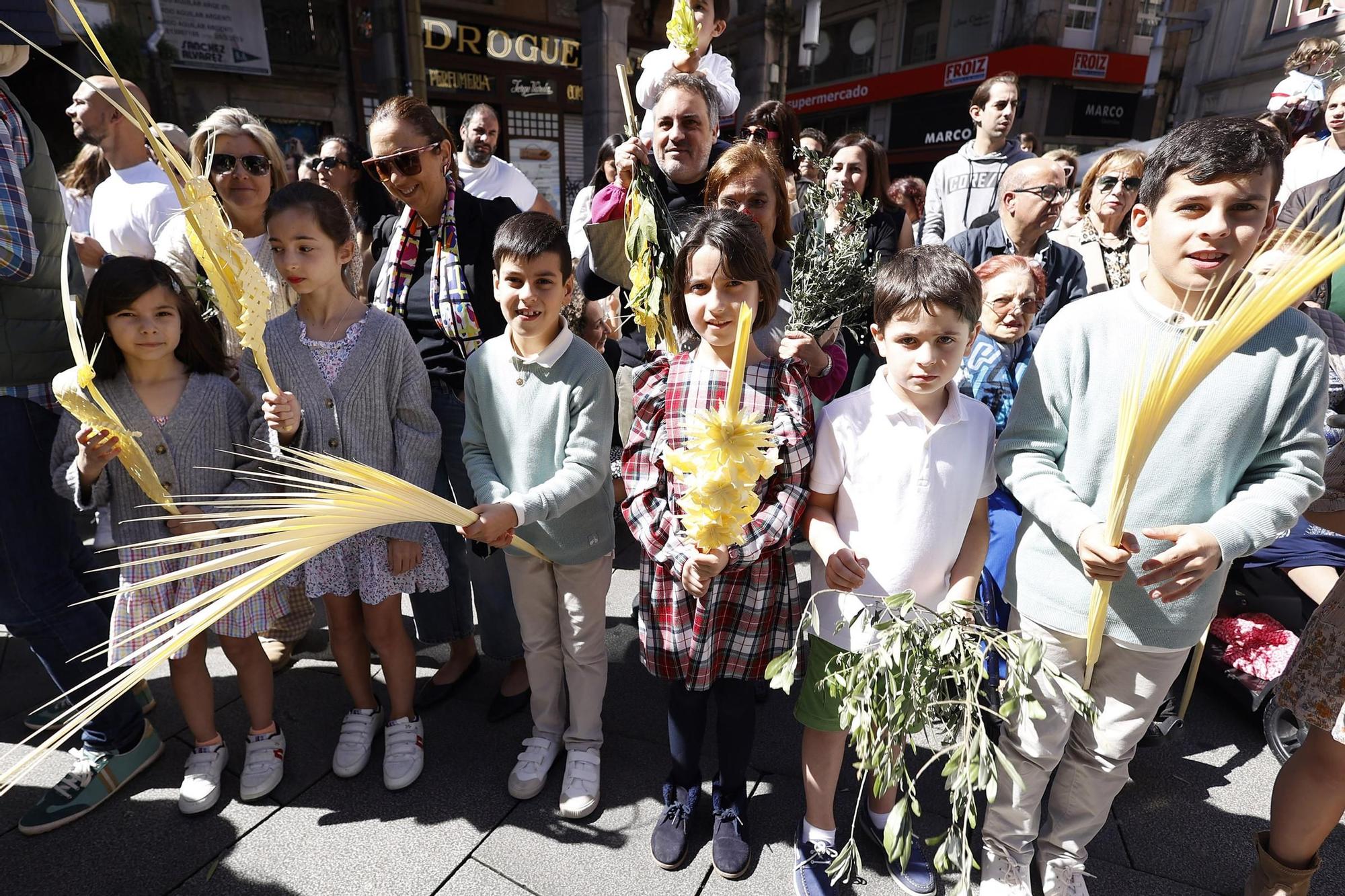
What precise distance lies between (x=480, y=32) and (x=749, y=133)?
34.5 feet

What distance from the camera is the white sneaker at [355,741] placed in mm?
2375

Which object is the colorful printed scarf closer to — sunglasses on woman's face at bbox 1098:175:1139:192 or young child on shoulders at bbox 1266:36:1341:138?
sunglasses on woman's face at bbox 1098:175:1139:192

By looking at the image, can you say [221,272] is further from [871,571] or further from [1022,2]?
[1022,2]

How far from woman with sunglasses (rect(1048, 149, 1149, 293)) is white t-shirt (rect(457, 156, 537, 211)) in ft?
10.2

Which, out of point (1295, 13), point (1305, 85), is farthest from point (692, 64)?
point (1295, 13)

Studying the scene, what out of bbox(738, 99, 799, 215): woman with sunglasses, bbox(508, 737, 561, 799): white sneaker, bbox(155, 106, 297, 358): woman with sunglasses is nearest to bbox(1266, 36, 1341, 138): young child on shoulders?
bbox(738, 99, 799, 215): woman with sunglasses

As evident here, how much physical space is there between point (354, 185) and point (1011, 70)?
58.1 ft

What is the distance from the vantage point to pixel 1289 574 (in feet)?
8.94

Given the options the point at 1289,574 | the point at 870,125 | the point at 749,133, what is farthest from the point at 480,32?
the point at 1289,574

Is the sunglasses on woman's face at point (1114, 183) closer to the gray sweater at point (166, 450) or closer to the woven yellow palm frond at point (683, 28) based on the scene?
the woven yellow palm frond at point (683, 28)

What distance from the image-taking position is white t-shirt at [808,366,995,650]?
1740 millimetres

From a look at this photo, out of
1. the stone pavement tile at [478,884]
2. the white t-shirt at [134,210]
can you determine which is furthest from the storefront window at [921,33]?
the stone pavement tile at [478,884]

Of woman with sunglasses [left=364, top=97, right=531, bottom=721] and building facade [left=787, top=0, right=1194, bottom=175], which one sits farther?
building facade [left=787, top=0, right=1194, bottom=175]

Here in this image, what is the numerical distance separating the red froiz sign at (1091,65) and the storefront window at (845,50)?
225 inches
